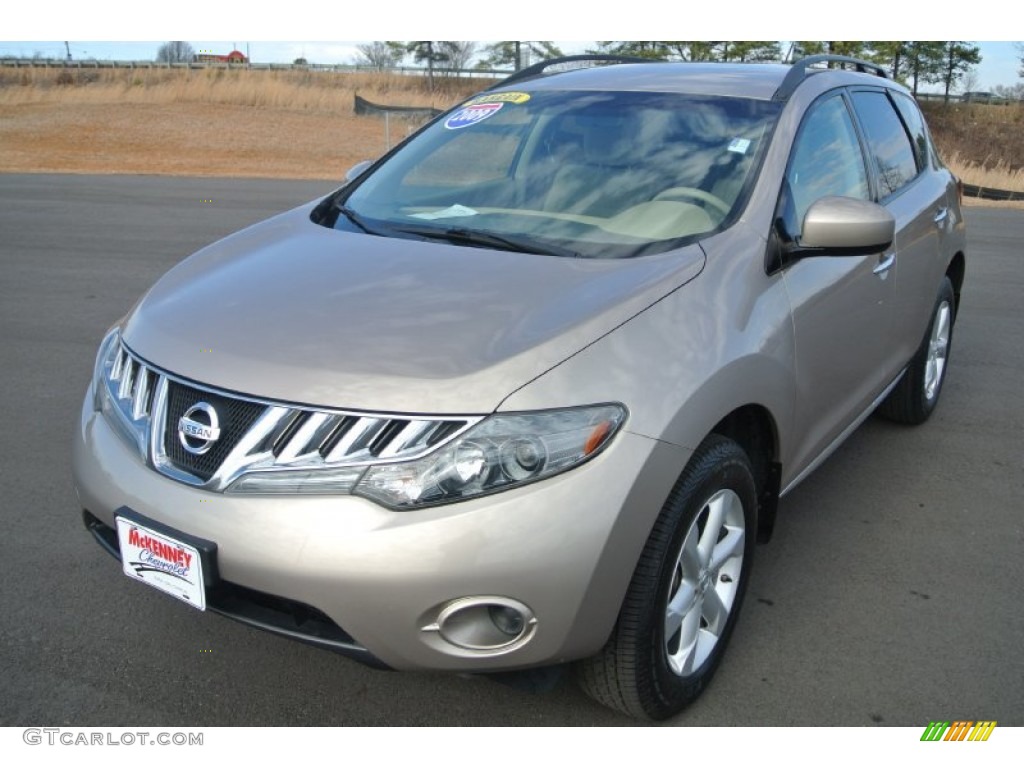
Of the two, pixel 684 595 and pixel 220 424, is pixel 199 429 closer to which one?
pixel 220 424

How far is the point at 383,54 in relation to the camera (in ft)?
181

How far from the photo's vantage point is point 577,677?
243 centimetres

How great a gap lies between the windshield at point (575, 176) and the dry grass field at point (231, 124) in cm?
1543

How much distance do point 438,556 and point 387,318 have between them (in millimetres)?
681

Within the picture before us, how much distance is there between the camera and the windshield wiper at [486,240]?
9.34 ft

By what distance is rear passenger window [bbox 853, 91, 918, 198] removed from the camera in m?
3.93

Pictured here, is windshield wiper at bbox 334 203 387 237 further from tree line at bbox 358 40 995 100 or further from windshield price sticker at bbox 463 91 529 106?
tree line at bbox 358 40 995 100

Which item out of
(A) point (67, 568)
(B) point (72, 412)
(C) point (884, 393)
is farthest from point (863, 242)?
(B) point (72, 412)

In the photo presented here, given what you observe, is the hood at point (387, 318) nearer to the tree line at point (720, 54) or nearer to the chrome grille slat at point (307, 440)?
the chrome grille slat at point (307, 440)

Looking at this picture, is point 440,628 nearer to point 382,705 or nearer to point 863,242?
point 382,705

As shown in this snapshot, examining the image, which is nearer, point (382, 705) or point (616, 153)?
point (382, 705)

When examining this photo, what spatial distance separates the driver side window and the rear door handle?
0.25 m

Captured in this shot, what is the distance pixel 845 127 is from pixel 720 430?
68.8 inches
